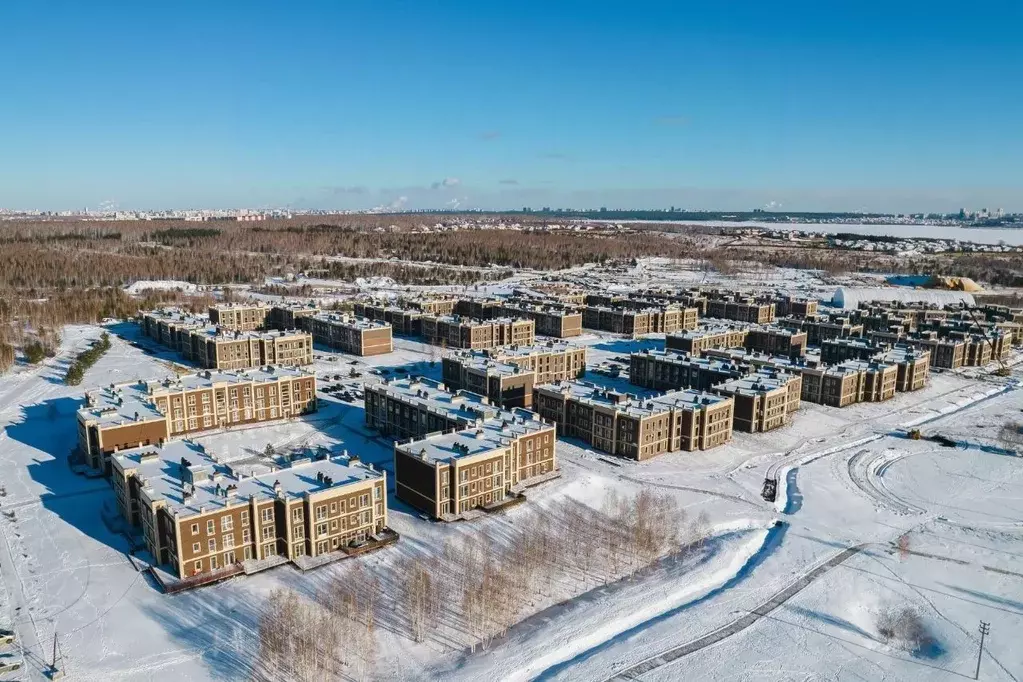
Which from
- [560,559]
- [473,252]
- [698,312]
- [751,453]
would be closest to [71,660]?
[560,559]

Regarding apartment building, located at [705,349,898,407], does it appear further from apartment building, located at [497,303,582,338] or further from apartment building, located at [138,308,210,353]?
apartment building, located at [138,308,210,353]

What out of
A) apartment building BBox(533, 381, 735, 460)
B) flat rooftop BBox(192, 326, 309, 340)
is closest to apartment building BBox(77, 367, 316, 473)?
flat rooftop BBox(192, 326, 309, 340)

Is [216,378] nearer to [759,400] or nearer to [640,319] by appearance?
[759,400]

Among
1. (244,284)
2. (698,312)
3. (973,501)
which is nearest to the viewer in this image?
(973,501)

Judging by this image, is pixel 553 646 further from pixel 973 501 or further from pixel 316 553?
pixel 973 501

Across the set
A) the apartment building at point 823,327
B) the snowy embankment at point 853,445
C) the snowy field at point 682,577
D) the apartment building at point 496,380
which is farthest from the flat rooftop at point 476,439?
the apartment building at point 823,327
